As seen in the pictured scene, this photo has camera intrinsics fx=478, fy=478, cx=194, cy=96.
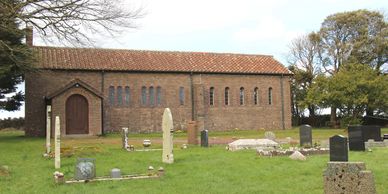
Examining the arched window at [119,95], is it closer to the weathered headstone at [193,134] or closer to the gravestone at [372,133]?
the weathered headstone at [193,134]

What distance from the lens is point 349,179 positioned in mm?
7633

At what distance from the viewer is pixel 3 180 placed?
12.2 m

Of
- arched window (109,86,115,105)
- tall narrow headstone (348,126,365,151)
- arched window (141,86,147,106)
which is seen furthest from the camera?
arched window (141,86,147,106)

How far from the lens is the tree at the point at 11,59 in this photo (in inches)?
776

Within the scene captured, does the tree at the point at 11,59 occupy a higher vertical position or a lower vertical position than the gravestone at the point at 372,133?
higher

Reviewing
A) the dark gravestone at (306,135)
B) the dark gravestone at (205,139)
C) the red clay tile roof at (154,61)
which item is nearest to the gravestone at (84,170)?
the dark gravestone at (205,139)

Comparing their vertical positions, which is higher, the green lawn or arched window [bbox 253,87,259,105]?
arched window [bbox 253,87,259,105]

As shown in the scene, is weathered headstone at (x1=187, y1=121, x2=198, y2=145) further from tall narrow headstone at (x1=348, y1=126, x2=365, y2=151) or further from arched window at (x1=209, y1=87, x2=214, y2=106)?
arched window at (x1=209, y1=87, x2=214, y2=106)

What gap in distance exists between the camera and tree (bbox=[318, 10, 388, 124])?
51.5 m

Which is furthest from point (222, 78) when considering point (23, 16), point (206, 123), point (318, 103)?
point (23, 16)

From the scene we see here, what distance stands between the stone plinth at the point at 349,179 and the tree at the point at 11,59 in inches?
573

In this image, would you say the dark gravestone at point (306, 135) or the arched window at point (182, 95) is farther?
the arched window at point (182, 95)

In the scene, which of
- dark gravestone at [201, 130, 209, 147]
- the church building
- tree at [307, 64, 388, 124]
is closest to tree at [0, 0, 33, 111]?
the church building

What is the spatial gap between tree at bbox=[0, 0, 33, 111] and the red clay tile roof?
2922mm
